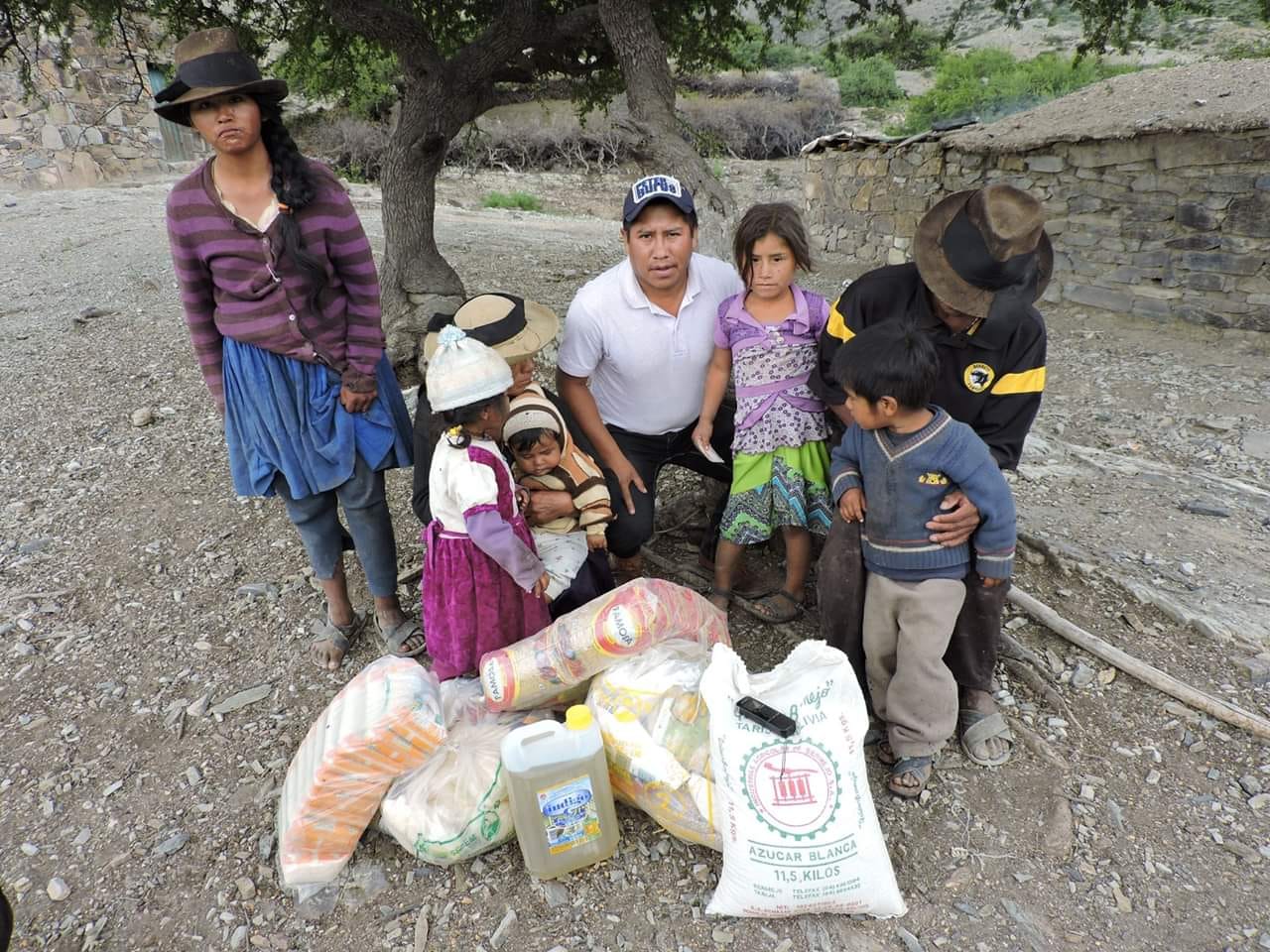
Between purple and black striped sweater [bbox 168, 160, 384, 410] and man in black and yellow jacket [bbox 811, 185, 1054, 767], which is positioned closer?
man in black and yellow jacket [bbox 811, 185, 1054, 767]

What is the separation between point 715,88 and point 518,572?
25.6 meters

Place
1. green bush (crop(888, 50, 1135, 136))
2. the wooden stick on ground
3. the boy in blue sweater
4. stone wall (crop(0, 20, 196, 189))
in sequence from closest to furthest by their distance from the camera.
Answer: the boy in blue sweater → the wooden stick on ground → stone wall (crop(0, 20, 196, 189)) → green bush (crop(888, 50, 1135, 136))

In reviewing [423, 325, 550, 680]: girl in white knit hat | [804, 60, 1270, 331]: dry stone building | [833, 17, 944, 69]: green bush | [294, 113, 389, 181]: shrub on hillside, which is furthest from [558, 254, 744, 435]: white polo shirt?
[294, 113, 389, 181]: shrub on hillside

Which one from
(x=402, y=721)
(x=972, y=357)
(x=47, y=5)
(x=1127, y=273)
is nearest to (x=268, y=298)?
(x=402, y=721)

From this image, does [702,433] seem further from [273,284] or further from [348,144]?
[348,144]

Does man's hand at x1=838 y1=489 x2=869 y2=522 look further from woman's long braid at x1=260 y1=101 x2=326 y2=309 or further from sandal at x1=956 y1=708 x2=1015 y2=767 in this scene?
woman's long braid at x1=260 y1=101 x2=326 y2=309

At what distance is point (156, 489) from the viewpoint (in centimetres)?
421

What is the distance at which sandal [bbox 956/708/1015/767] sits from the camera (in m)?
2.35

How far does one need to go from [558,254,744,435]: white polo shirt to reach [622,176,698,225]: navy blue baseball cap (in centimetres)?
26

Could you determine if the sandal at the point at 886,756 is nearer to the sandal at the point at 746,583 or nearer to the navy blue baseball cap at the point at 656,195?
the sandal at the point at 746,583

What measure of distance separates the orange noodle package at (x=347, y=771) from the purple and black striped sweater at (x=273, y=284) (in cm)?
107

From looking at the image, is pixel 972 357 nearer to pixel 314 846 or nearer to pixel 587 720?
pixel 587 720

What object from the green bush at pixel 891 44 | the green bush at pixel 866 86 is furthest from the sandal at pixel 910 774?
the green bush at pixel 866 86

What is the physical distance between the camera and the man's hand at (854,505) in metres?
2.33
